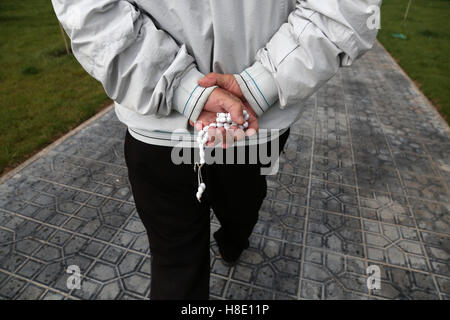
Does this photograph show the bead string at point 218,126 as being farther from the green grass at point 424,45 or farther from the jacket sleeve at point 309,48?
the green grass at point 424,45

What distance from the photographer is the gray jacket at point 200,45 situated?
3.40 feet

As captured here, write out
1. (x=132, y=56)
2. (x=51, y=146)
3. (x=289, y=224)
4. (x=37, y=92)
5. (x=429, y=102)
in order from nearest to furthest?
1. (x=132, y=56)
2. (x=289, y=224)
3. (x=51, y=146)
4. (x=37, y=92)
5. (x=429, y=102)

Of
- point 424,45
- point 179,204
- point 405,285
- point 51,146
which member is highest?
point 179,204

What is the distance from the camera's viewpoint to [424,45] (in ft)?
26.9

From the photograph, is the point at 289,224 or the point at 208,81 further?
the point at 289,224

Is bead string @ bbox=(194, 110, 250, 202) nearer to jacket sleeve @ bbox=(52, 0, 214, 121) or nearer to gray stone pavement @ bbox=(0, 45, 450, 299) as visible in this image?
jacket sleeve @ bbox=(52, 0, 214, 121)

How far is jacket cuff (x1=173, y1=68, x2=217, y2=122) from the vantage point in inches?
44.9

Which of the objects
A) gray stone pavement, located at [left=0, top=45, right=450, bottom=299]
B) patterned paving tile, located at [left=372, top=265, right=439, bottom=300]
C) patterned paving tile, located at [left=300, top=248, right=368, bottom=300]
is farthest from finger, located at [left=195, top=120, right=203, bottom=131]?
patterned paving tile, located at [left=372, top=265, right=439, bottom=300]

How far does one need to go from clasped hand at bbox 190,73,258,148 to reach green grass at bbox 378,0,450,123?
15.4 ft

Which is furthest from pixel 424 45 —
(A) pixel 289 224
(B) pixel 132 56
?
(B) pixel 132 56

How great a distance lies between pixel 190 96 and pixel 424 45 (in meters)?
9.36

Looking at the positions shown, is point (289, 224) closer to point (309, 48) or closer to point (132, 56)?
point (309, 48)

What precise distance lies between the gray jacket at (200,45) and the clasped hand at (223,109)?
3cm

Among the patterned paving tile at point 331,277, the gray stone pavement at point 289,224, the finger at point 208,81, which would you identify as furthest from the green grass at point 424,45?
the finger at point 208,81
